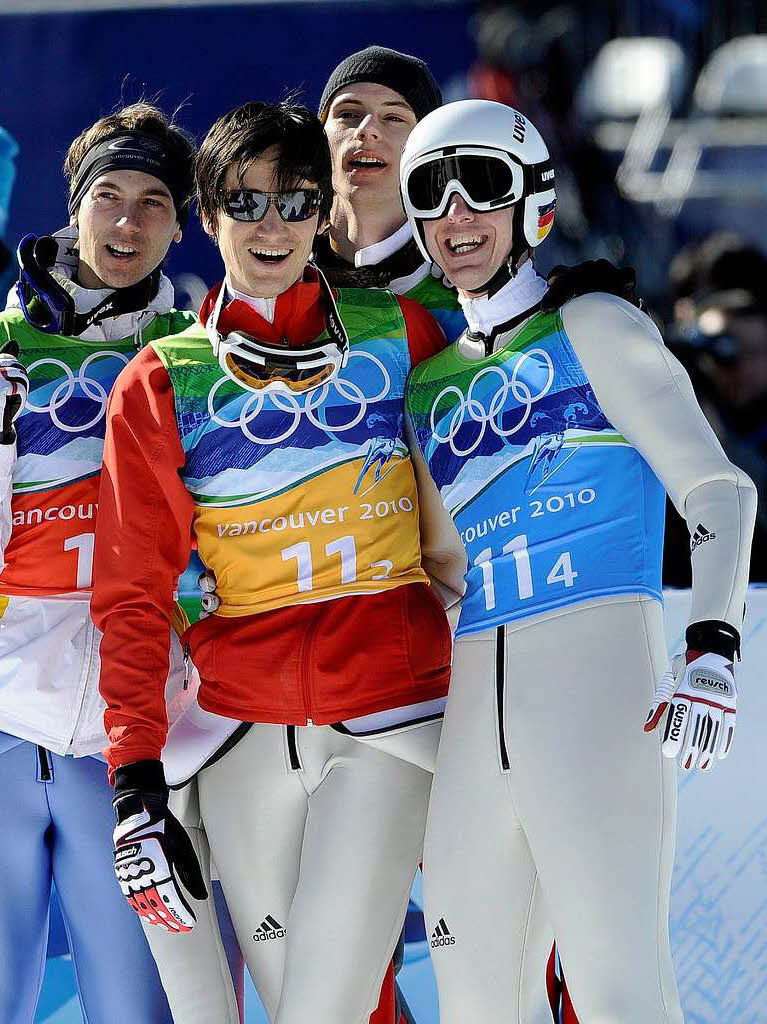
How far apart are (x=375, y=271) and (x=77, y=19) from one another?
3105mm

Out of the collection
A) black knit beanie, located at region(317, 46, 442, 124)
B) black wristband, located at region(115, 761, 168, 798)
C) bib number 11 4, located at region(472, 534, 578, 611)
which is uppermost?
black knit beanie, located at region(317, 46, 442, 124)

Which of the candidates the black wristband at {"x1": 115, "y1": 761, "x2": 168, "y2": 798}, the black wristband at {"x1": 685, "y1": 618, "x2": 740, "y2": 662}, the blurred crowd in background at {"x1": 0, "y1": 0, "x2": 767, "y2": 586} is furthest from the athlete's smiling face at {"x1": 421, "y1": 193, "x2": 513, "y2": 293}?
the blurred crowd in background at {"x1": 0, "y1": 0, "x2": 767, "y2": 586}

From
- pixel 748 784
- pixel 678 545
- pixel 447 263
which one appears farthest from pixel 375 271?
pixel 678 545

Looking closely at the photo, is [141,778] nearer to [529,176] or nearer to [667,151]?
[529,176]

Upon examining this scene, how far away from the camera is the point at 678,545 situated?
167 inches

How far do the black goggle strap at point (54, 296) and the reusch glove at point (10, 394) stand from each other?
5.4 inches

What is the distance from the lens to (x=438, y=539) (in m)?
2.49

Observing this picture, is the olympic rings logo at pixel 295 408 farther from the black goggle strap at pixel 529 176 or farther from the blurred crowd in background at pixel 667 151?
the blurred crowd in background at pixel 667 151

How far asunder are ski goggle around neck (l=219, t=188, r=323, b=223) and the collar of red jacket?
13 cm

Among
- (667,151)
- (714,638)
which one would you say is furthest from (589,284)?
(667,151)

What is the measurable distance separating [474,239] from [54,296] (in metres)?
0.82

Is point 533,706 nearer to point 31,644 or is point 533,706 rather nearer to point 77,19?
point 31,644

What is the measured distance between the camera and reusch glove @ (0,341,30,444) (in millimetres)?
2531

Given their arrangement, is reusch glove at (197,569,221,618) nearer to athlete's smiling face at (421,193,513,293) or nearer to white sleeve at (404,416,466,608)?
white sleeve at (404,416,466,608)
